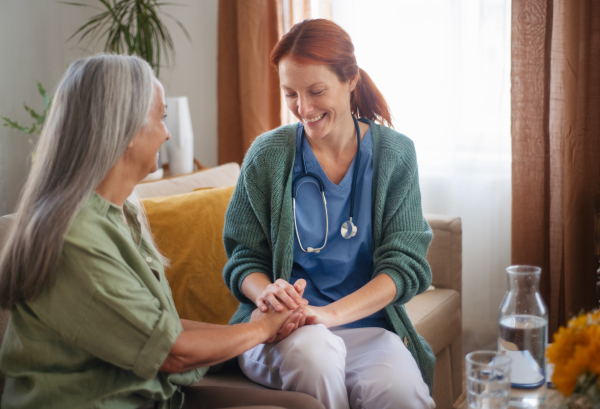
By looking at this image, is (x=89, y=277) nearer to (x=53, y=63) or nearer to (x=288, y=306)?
(x=288, y=306)

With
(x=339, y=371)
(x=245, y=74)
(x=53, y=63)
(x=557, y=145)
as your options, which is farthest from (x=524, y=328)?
(x=53, y=63)

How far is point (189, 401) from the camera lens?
1197 millimetres

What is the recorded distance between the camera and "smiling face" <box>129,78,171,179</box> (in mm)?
1070

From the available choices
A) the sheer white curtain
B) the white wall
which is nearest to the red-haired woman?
the sheer white curtain

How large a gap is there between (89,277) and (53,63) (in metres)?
2.10

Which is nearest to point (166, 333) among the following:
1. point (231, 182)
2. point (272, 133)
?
point (272, 133)

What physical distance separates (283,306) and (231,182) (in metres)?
1.04

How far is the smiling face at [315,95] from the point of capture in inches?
58.4

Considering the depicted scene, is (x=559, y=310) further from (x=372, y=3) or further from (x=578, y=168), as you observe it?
(x=372, y=3)

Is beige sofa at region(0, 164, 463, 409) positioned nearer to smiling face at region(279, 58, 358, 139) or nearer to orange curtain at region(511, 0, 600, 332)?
orange curtain at region(511, 0, 600, 332)

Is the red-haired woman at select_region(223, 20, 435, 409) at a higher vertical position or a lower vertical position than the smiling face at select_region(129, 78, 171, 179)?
lower

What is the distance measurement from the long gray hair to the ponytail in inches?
32.2

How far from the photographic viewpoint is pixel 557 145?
2146mm

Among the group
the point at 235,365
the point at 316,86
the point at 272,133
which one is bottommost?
the point at 235,365
